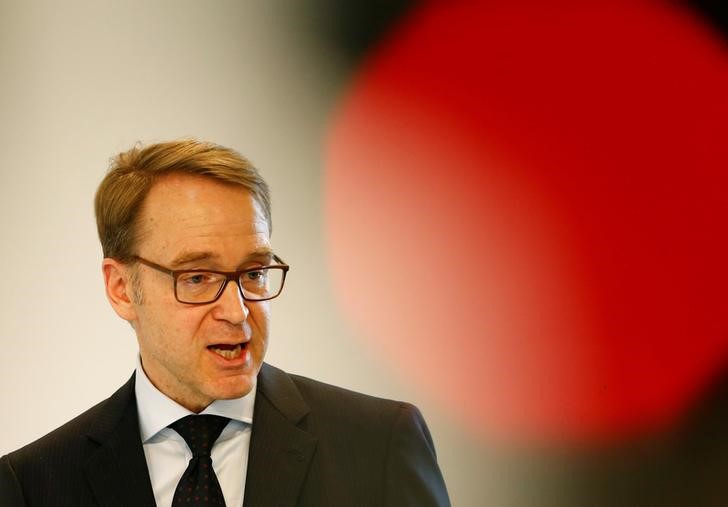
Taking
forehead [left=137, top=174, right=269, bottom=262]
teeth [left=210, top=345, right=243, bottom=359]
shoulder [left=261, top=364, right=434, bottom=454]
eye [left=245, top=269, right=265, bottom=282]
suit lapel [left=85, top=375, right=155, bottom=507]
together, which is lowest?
suit lapel [left=85, top=375, right=155, bottom=507]

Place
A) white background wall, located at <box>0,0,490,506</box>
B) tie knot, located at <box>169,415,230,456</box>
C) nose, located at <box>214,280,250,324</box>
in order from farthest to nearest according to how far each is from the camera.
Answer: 1. white background wall, located at <box>0,0,490,506</box>
2. tie knot, located at <box>169,415,230,456</box>
3. nose, located at <box>214,280,250,324</box>

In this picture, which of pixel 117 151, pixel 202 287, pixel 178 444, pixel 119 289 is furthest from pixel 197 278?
pixel 117 151

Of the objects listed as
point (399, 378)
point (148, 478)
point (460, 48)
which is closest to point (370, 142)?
point (460, 48)

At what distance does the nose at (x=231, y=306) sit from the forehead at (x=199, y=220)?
2.5 inches

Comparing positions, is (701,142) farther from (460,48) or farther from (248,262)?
(248,262)

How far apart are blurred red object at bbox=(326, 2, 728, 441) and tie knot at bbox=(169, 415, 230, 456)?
37.0 inches

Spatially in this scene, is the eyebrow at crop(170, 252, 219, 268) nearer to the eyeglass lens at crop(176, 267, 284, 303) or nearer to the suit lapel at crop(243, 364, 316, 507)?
the eyeglass lens at crop(176, 267, 284, 303)

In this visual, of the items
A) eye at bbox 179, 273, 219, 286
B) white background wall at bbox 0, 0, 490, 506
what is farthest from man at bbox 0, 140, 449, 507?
white background wall at bbox 0, 0, 490, 506

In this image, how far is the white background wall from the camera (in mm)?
2811

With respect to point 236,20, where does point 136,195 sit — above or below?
below

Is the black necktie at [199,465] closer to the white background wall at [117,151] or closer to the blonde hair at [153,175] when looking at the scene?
the blonde hair at [153,175]

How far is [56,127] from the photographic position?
2.83 m

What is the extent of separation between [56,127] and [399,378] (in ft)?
3.86

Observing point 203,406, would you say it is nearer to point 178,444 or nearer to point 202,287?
point 178,444
